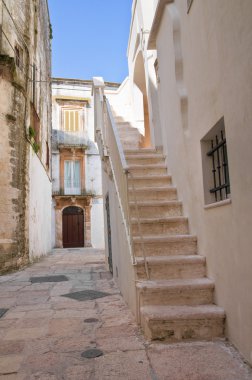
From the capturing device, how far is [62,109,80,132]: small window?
2222 centimetres

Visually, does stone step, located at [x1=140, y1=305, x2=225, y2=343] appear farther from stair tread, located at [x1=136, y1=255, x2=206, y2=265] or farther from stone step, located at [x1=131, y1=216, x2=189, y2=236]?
stone step, located at [x1=131, y1=216, x2=189, y2=236]

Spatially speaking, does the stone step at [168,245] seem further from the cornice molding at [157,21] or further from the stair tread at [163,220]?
the cornice molding at [157,21]

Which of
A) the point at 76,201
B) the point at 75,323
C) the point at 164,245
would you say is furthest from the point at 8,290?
the point at 76,201

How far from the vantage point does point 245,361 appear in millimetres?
2336

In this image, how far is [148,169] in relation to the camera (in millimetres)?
5449

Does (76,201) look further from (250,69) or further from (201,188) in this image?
(250,69)

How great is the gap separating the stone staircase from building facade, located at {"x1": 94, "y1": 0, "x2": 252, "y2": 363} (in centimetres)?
3

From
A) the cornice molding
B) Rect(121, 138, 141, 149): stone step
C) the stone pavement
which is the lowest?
the stone pavement

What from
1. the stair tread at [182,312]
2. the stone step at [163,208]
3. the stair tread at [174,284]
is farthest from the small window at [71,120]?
the stair tread at [182,312]

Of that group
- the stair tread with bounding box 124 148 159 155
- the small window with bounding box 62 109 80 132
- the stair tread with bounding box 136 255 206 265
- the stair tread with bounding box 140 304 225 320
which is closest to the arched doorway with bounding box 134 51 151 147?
the stair tread with bounding box 124 148 159 155

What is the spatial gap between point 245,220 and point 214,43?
173cm

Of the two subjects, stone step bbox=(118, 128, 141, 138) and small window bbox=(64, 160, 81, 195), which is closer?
stone step bbox=(118, 128, 141, 138)

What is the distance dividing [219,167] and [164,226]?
1.27 metres

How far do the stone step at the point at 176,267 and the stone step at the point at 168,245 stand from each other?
→ 306mm
